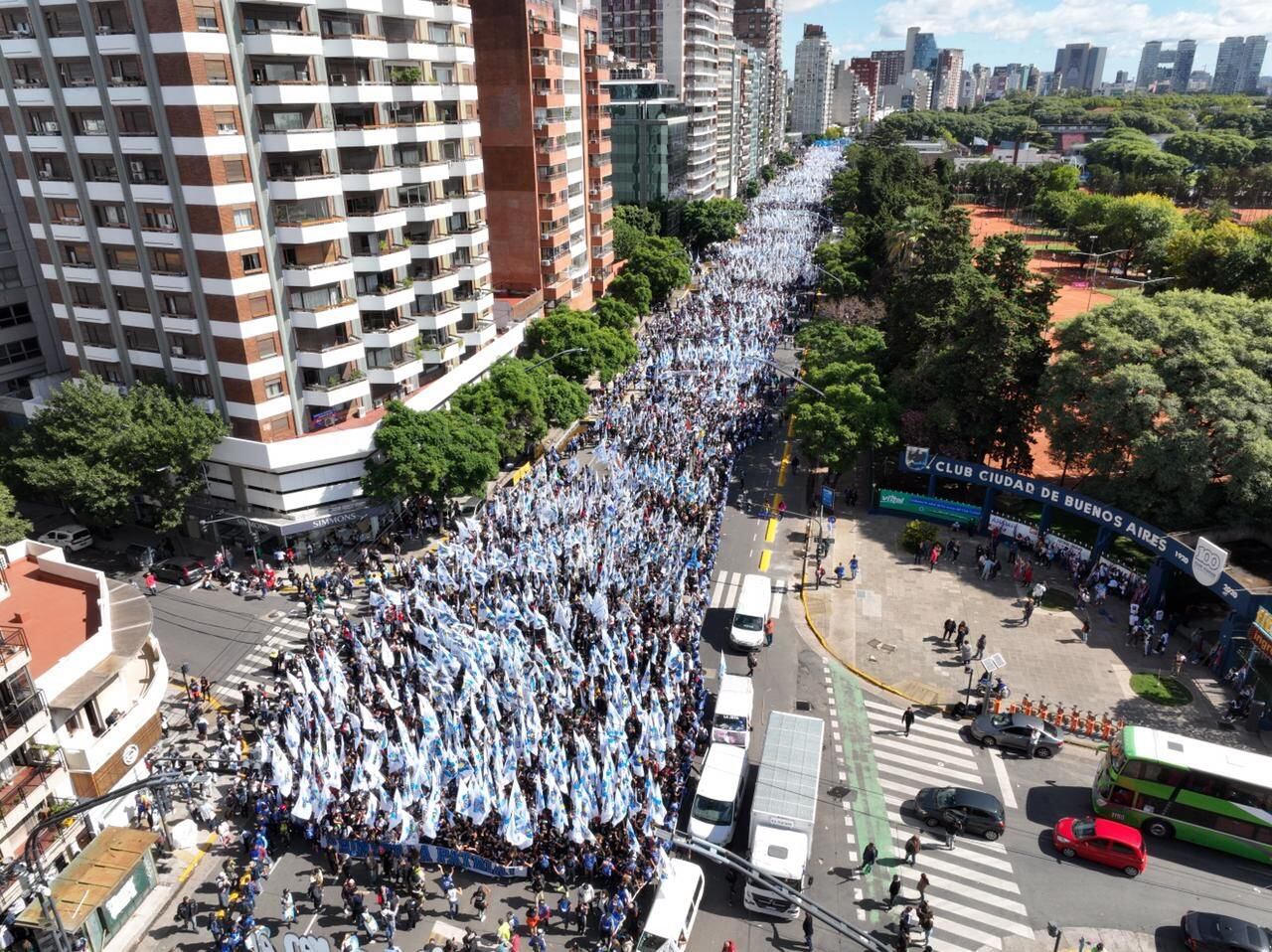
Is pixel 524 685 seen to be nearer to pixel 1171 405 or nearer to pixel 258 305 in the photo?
pixel 258 305

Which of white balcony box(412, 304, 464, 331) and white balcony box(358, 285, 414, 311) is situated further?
white balcony box(412, 304, 464, 331)

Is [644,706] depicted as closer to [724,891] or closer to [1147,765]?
[724,891]

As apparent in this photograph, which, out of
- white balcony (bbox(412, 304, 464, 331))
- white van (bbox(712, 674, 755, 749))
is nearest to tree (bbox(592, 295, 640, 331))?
white balcony (bbox(412, 304, 464, 331))

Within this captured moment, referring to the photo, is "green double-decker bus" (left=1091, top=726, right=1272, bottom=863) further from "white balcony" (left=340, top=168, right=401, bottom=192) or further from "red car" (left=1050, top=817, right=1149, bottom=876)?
"white balcony" (left=340, top=168, right=401, bottom=192)

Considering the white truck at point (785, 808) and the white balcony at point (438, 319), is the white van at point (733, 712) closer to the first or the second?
the white truck at point (785, 808)

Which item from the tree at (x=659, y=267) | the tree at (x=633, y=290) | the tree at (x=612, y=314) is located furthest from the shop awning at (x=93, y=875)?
the tree at (x=659, y=267)

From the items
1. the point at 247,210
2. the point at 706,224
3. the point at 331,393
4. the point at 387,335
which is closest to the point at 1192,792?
the point at 331,393

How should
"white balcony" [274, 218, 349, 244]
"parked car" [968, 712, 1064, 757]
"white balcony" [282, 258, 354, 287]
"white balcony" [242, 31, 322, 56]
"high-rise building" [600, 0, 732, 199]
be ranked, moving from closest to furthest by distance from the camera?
"parked car" [968, 712, 1064, 757] < "white balcony" [242, 31, 322, 56] < "white balcony" [274, 218, 349, 244] < "white balcony" [282, 258, 354, 287] < "high-rise building" [600, 0, 732, 199]
